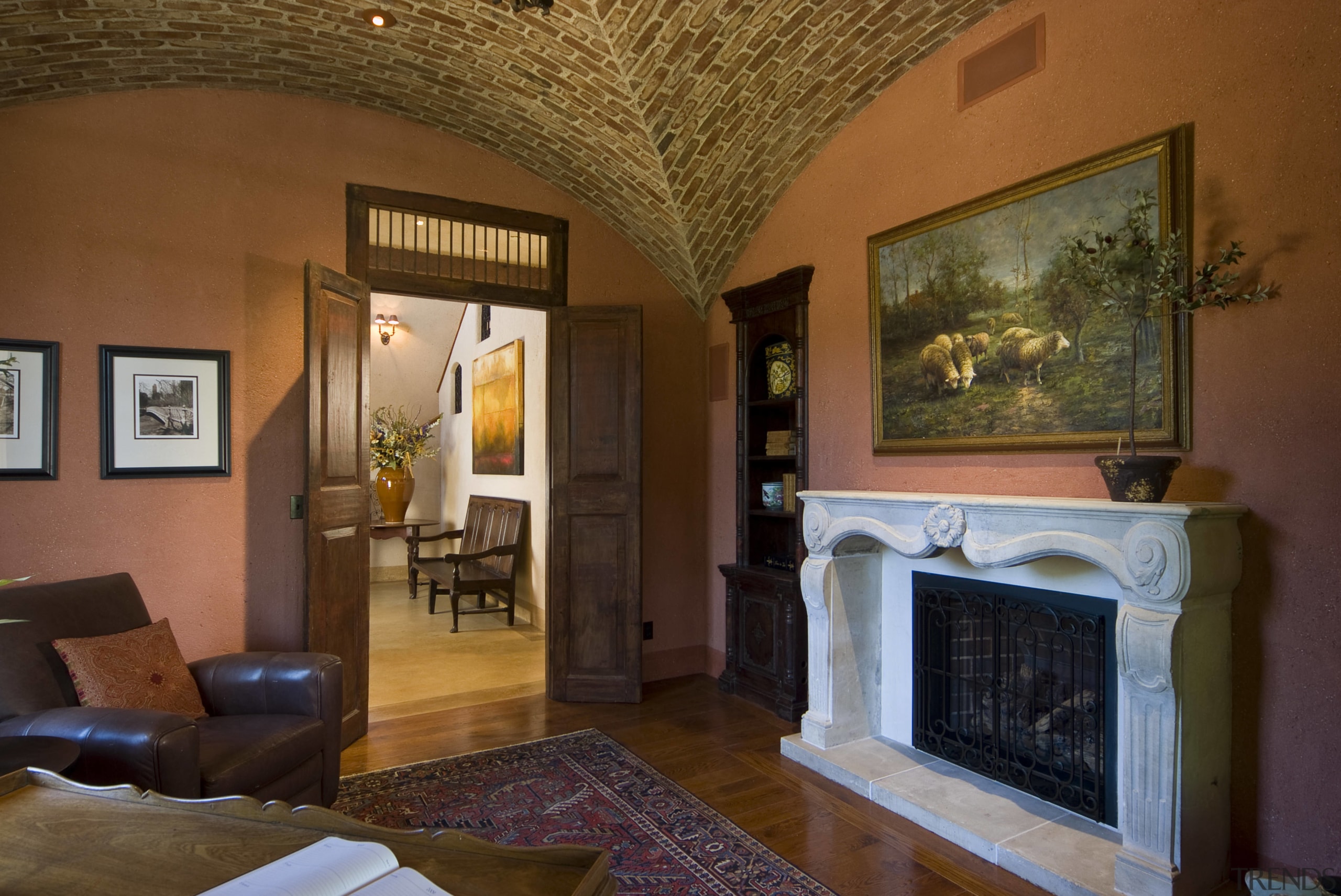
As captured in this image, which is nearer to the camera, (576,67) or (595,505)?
(576,67)

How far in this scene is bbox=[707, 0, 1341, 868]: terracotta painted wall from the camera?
228 centimetres

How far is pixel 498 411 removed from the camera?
7.23m

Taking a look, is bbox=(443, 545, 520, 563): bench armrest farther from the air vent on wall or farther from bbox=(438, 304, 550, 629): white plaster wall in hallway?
the air vent on wall

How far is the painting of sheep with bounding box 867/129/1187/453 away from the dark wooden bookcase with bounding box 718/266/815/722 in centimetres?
65

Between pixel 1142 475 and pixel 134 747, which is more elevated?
pixel 1142 475

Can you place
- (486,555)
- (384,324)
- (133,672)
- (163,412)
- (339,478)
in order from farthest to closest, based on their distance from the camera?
(384,324) < (486,555) < (339,478) < (163,412) < (133,672)

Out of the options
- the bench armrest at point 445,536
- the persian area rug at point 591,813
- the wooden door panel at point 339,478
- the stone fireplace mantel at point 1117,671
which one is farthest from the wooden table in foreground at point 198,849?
the bench armrest at point 445,536

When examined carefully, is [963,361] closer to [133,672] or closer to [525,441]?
[133,672]

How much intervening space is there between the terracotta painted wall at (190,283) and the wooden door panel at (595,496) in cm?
125

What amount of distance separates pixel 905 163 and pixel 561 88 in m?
1.74

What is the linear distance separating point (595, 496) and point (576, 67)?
2325 mm

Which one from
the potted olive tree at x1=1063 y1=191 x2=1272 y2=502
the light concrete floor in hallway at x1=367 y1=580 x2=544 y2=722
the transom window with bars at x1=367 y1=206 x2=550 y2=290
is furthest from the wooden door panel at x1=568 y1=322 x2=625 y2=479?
the potted olive tree at x1=1063 y1=191 x2=1272 y2=502

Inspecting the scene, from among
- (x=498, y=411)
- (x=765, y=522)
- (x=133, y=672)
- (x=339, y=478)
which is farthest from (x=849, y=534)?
(x=498, y=411)

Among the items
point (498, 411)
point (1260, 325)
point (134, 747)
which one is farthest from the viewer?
point (498, 411)
